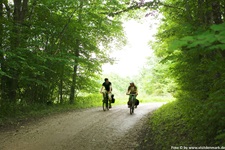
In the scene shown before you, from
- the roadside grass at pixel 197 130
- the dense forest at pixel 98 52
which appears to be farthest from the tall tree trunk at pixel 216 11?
the roadside grass at pixel 197 130

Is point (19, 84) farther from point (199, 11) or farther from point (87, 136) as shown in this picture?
point (199, 11)

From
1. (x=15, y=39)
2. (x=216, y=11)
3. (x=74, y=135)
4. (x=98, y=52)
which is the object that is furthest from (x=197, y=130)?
(x=98, y=52)

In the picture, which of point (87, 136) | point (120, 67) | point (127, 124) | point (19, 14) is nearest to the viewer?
point (87, 136)

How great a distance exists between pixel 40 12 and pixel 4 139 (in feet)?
32.1

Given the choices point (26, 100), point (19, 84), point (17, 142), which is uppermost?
point (19, 84)

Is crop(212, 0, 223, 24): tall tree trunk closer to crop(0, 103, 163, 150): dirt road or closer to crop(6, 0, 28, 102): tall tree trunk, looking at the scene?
crop(0, 103, 163, 150): dirt road

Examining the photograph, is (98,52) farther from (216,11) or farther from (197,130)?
(197,130)

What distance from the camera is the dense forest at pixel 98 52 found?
4.56m

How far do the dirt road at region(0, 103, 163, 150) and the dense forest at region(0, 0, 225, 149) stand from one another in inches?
44.0

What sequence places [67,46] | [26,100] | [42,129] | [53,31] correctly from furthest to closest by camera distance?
1. [67,46]
2. [53,31]
3. [26,100]
4. [42,129]

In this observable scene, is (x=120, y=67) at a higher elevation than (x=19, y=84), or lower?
higher

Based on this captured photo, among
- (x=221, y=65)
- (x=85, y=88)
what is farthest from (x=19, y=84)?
(x=221, y=65)

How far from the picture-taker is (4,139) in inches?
305

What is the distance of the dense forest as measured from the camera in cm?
456
